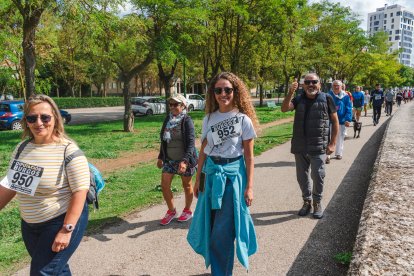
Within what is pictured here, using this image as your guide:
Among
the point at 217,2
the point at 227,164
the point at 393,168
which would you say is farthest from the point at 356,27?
the point at 227,164

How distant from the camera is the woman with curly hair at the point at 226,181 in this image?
120 inches

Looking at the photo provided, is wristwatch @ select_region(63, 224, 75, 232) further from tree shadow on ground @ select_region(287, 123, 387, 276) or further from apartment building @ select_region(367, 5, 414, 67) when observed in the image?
apartment building @ select_region(367, 5, 414, 67)

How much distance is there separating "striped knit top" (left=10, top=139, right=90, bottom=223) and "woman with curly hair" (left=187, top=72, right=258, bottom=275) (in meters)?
1.10

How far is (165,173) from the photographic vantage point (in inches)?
182

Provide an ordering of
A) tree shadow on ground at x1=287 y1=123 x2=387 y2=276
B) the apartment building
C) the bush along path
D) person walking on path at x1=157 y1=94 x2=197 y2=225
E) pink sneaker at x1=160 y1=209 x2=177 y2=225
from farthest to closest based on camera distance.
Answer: the apartment building, the bush along path, pink sneaker at x1=160 y1=209 x2=177 y2=225, person walking on path at x1=157 y1=94 x2=197 y2=225, tree shadow on ground at x1=287 y1=123 x2=387 y2=276

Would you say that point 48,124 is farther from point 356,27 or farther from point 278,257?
point 356,27

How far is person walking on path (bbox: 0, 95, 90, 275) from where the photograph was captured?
2.39m

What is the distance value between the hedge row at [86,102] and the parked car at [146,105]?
1340 cm

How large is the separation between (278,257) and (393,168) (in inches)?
91.0

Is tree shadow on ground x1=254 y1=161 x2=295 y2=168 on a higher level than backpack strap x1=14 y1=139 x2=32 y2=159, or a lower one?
lower

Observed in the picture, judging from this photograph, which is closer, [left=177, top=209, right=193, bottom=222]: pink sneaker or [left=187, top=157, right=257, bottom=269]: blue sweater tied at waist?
[left=187, top=157, right=257, bottom=269]: blue sweater tied at waist

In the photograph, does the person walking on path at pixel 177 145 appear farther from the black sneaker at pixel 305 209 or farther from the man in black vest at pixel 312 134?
the black sneaker at pixel 305 209

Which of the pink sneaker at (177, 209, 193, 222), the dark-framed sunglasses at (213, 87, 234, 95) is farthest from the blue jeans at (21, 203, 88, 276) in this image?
the pink sneaker at (177, 209, 193, 222)

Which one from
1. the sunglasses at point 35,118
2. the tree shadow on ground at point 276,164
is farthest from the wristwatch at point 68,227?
the tree shadow on ground at point 276,164
